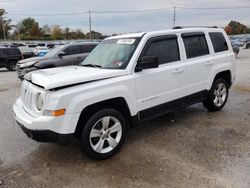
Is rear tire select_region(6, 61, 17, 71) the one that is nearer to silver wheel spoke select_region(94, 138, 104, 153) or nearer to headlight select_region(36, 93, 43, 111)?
headlight select_region(36, 93, 43, 111)

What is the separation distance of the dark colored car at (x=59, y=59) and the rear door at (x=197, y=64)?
6520 millimetres

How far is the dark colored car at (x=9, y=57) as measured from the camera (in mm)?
16734

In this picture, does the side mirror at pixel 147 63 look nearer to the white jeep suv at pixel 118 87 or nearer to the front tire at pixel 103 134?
the white jeep suv at pixel 118 87

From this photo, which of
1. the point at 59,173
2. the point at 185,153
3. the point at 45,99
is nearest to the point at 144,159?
the point at 185,153

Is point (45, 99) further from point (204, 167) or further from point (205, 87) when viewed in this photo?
point (205, 87)

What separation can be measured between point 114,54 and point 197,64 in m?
1.75

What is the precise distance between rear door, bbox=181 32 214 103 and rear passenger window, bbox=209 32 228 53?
27 cm

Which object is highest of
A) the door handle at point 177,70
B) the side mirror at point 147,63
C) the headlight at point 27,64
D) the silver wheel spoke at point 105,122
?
the side mirror at point 147,63

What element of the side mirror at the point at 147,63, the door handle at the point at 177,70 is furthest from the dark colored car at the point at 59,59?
the side mirror at the point at 147,63

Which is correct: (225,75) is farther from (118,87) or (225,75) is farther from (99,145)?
(99,145)

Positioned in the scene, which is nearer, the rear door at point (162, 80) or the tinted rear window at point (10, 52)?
the rear door at point (162, 80)

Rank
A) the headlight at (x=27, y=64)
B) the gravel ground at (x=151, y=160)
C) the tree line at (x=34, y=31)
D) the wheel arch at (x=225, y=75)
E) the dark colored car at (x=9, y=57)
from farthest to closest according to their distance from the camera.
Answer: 1. the tree line at (x=34, y=31)
2. the dark colored car at (x=9, y=57)
3. the headlight at (x=27, y=64)
4. the wheel arch at (x=225, y=75)
5. the gravel ground at (x=151, y=160)

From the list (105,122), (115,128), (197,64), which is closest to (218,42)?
(197,64)

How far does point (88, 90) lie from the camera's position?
342cm
